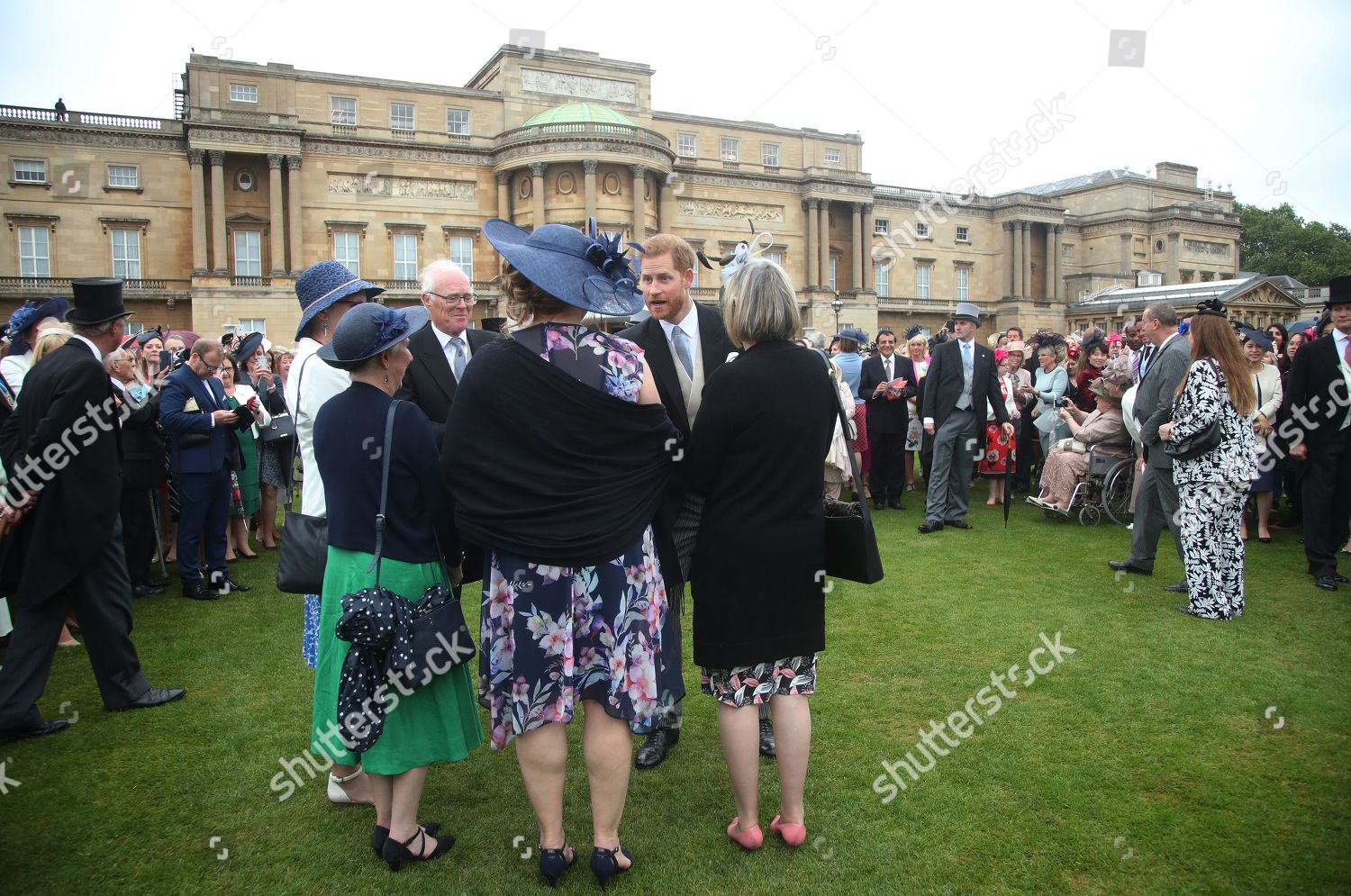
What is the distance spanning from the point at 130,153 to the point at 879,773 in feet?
151

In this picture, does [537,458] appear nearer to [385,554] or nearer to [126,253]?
[385,554]

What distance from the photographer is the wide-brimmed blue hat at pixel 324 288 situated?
411 centimetres

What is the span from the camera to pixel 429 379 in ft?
14.3

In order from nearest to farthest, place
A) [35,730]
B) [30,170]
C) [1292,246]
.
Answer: [35,730] → [30,170] → [1292,246]

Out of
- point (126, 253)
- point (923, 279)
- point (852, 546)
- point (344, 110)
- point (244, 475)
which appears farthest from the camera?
point (923, 279)

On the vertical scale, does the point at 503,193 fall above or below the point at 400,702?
above

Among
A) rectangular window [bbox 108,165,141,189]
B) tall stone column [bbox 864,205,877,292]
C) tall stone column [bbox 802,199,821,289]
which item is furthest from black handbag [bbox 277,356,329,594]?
tall stone column [bbox 864,205,877,292]

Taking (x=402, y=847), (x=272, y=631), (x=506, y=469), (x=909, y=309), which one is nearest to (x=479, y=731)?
(x=402, y=847)

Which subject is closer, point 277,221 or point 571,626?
point 571,626

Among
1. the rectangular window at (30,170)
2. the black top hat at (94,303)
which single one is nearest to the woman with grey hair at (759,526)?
the black top hat at (94,303)

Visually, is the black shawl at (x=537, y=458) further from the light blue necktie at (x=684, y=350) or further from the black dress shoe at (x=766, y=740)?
the black dress shoe at (x=766, y=740)

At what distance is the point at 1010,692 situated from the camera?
4.86 m

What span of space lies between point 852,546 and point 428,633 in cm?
174

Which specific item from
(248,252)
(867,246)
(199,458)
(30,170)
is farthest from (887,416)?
(867,246)
